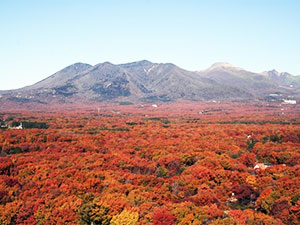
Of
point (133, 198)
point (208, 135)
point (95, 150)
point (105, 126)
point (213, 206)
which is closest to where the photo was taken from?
point (213, 206)

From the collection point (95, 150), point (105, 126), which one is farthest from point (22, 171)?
point (105, 126)

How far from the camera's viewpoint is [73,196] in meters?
27.3

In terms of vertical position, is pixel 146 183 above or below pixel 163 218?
below

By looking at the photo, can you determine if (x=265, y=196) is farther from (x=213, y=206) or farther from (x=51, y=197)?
(x=51, y=197)

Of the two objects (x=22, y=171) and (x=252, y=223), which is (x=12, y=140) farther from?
(x=252, y=223)

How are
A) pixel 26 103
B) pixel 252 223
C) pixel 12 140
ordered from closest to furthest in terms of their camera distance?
1. pixel 252 223
2. pixel 12 140
3. pixel 26 103

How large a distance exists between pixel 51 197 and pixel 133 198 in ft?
24.3

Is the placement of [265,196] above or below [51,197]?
below

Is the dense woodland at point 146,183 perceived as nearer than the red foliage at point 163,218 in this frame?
No

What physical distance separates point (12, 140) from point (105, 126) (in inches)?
1268

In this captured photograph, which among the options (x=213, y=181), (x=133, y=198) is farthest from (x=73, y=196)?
(x=213, y=181)

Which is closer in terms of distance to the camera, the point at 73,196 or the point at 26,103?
the point at 73,196

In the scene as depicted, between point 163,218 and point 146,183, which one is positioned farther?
point 146,183

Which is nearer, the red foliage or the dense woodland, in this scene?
the red foliage
